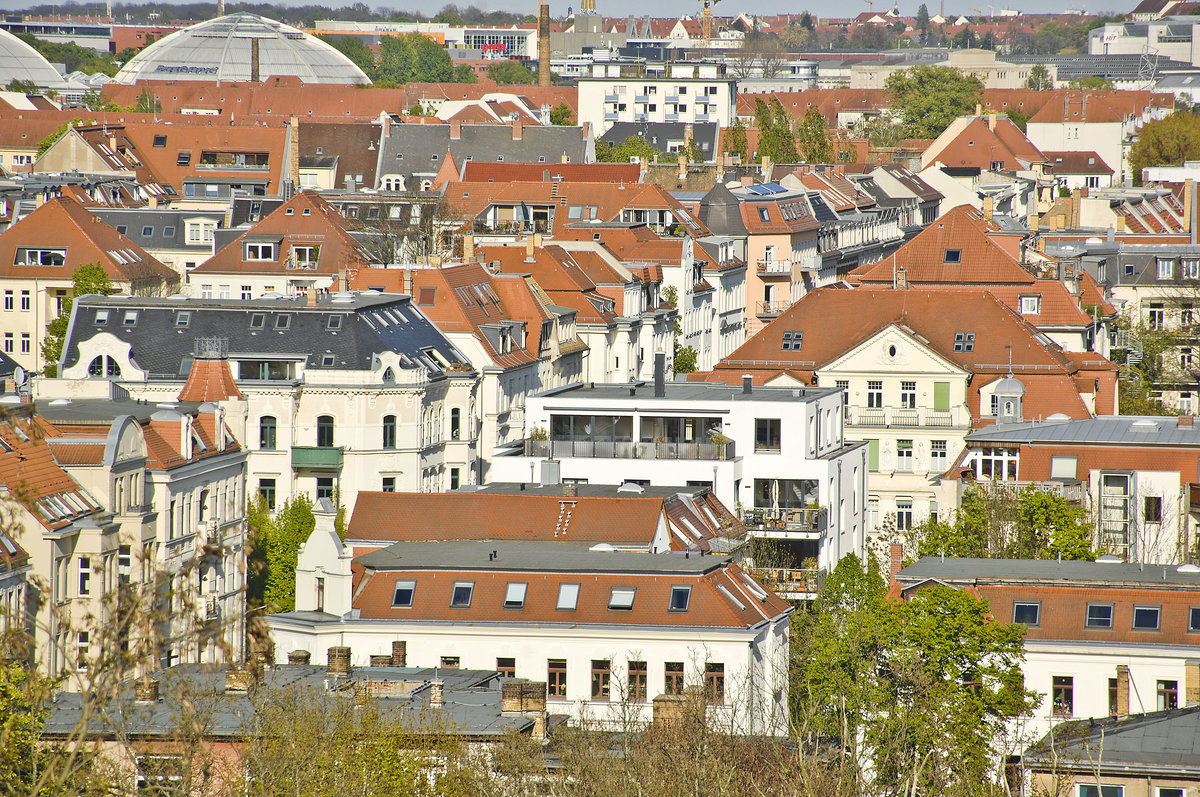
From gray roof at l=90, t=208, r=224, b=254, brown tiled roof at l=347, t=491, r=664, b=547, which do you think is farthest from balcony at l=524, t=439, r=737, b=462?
gray roof at l=90, t=208, r=224, b=254

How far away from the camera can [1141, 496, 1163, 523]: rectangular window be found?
2395 inches

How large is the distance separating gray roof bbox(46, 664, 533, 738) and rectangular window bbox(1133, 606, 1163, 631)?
42.9ft

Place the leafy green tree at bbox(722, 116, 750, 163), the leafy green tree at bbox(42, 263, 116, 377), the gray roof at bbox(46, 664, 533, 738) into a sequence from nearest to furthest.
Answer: the gray roof at bbox(46, 664, 533, 738) < the leafy green tree at bbox(42, 263, 116, 377) < the leafy green tree at bbox(722, 116, 750, 163)

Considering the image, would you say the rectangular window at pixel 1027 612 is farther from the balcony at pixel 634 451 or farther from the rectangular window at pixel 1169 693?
the balcony at pixel 634 451

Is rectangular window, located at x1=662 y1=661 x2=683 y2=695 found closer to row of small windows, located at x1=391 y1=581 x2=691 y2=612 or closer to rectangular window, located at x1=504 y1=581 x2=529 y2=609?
row of small windows, located at x1=391 y1=581 x2=691 y2=612

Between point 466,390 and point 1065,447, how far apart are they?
20126 millimetres

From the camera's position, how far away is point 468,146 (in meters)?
142

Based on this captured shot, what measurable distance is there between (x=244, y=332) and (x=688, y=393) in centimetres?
1455

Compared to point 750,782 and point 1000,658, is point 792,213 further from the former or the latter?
point 750,782

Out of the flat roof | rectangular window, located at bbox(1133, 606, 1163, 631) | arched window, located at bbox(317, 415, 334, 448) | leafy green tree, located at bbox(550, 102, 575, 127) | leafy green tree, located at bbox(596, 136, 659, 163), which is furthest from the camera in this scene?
leafy green tree, located at bbox(550, 102, 575, 127)

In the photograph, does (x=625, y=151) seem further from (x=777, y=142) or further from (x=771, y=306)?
(x=771, y=306)

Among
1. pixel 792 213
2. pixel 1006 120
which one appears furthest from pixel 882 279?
pixel 1006 120

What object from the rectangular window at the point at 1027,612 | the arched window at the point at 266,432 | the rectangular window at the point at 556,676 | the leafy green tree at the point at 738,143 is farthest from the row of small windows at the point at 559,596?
the leafy green tree at the point at 738,143

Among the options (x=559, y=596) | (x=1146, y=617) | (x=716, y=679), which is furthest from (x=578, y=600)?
(x=1146, y=617)
